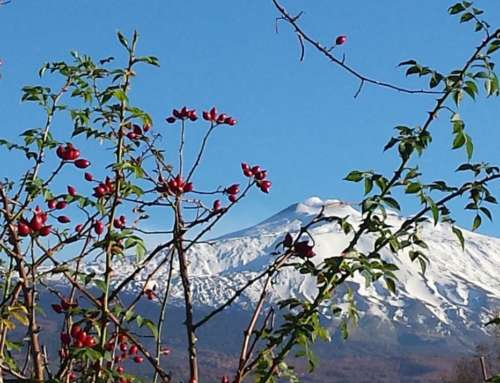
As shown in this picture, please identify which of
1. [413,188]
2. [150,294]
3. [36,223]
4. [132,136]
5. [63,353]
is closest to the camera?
[413,188]

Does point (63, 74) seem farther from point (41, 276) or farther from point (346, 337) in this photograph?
point (346, 337)

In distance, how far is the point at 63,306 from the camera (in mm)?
2408

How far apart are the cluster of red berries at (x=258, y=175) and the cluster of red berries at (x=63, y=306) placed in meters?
0.51

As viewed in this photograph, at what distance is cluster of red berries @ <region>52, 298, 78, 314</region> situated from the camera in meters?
2.38

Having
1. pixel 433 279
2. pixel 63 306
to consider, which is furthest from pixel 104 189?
pixel 433 279

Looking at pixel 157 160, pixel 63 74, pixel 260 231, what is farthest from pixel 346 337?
pixel 260 231

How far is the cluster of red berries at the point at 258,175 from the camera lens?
2.50m

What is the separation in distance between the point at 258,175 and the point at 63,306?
0.56 meters

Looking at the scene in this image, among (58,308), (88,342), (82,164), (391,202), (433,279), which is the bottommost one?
(88,342)

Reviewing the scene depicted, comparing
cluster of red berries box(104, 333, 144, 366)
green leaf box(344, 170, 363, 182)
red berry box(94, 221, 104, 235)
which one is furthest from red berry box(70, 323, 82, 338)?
green leaf box(344, 170, 363, 182)

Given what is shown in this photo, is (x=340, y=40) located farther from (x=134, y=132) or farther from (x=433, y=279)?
(x=433, y=279)

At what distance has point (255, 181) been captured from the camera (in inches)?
99.0

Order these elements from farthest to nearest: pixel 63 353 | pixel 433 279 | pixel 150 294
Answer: pixel 433 279
pixel 150 294
pixel 63 353

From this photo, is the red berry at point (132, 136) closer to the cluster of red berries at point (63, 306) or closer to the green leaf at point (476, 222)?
the cluster of red berries at point (63, 306)
